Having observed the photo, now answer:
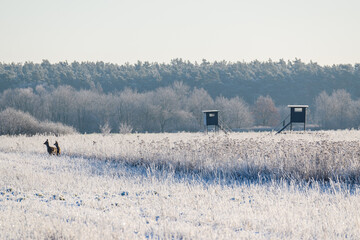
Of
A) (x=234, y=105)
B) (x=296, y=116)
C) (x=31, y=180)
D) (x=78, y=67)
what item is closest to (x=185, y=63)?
(x=78, y=67)

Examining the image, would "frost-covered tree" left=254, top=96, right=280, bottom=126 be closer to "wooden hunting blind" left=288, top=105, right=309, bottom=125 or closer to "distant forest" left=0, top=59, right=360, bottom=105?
"distant forest" left=0, top=59, right=360, bottom=105

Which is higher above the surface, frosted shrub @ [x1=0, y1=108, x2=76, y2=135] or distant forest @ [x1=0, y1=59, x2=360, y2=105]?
distant forest @ [x1=0, y1=59, x2=360, y2=105]

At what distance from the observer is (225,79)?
291ft

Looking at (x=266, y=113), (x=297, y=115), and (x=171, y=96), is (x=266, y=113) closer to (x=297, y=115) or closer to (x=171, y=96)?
(x=171, y=96)

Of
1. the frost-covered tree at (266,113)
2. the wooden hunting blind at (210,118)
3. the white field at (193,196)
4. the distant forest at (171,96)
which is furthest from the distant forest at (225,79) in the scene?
the white field at (193,196)

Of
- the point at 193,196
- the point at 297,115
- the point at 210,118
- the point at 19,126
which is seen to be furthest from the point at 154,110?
the point at 193,196

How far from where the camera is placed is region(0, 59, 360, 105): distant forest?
8181 centimetres

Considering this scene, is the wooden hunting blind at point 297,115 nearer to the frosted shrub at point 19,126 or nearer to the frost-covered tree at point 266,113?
the frosted shrub at point 19,126

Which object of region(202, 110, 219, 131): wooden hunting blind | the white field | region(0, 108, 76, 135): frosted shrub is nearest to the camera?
the white field

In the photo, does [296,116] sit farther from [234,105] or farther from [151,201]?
[234,105]

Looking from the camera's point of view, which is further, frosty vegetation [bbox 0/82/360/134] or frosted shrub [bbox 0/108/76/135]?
frosty vegetation [bbox 0/82/360/134]

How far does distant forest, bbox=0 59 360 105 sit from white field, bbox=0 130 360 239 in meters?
66.8

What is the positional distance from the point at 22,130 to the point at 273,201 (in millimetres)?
27772

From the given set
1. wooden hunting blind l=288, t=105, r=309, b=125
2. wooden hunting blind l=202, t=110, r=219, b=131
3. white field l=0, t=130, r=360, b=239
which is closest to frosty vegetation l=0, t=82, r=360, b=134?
wooden hunting blind l=202, t=110, r=219, b=131
